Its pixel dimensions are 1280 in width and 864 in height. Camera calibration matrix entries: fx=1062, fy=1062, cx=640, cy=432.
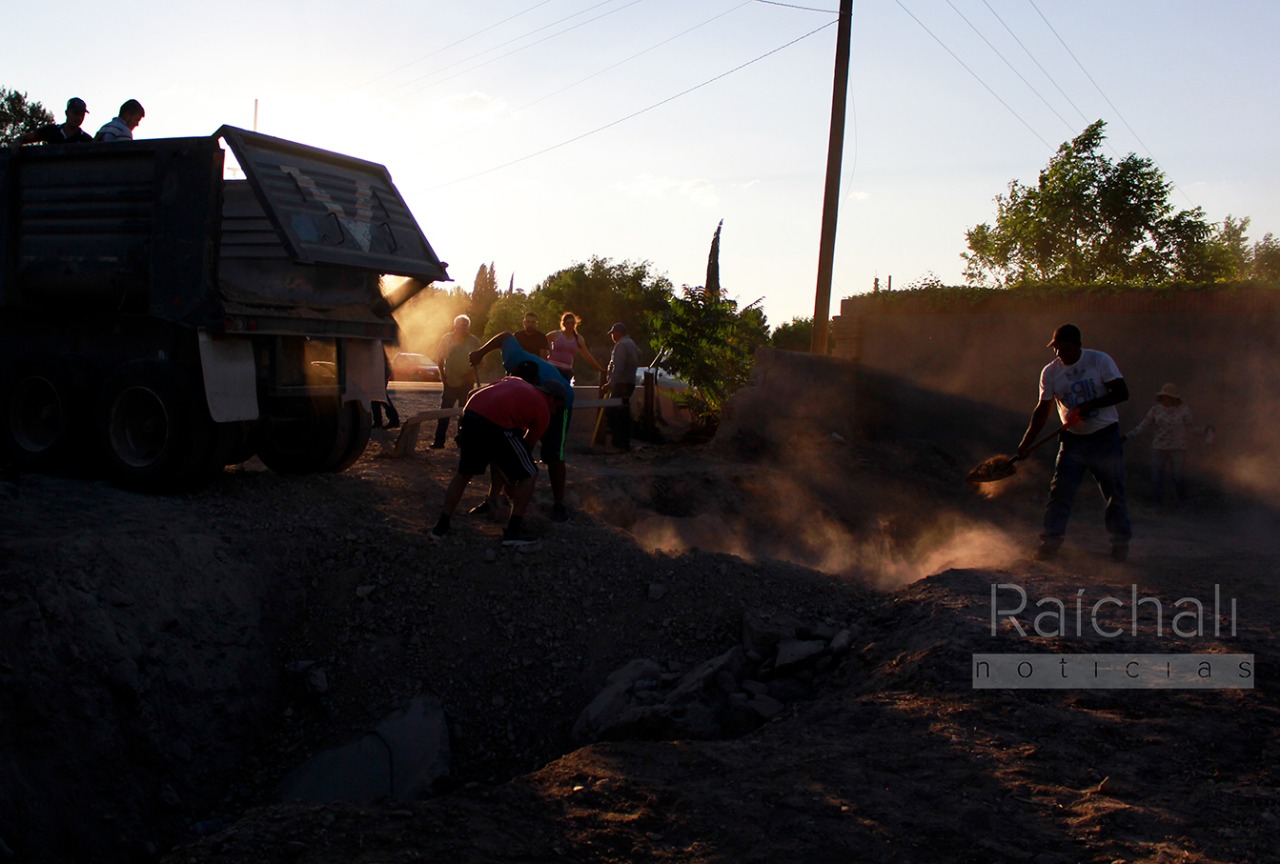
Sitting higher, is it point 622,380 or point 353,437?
point 622,380

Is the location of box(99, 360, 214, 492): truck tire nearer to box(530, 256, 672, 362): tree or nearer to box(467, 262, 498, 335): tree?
box(530, 256, 672, 362): tree

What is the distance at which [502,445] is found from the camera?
23.3 ft

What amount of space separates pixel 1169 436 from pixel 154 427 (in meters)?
9.68

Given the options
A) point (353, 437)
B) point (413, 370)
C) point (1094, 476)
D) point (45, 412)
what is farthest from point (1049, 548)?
point (413, 370)

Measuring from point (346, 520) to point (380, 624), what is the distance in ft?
3.73

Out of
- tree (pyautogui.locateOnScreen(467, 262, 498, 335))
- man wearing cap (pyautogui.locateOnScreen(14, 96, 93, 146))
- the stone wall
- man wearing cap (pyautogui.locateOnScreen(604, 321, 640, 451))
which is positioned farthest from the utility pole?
tree (pyautogui.locateOnScreen(467, 262, 498, 335))

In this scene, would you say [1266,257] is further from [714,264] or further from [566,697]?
[566,697]

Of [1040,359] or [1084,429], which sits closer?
[1084,429]

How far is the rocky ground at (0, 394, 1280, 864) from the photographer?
12.0ft

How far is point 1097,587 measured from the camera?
20.7ft

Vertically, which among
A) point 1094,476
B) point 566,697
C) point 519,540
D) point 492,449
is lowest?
point 566,697

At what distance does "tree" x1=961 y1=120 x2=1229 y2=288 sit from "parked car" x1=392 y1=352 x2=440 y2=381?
18869 mm

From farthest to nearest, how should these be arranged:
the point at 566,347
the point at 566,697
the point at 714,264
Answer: the point at 714,264 < the point at 566,347 < the point at 566,697

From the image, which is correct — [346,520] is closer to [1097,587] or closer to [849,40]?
Result: [1097,587]
